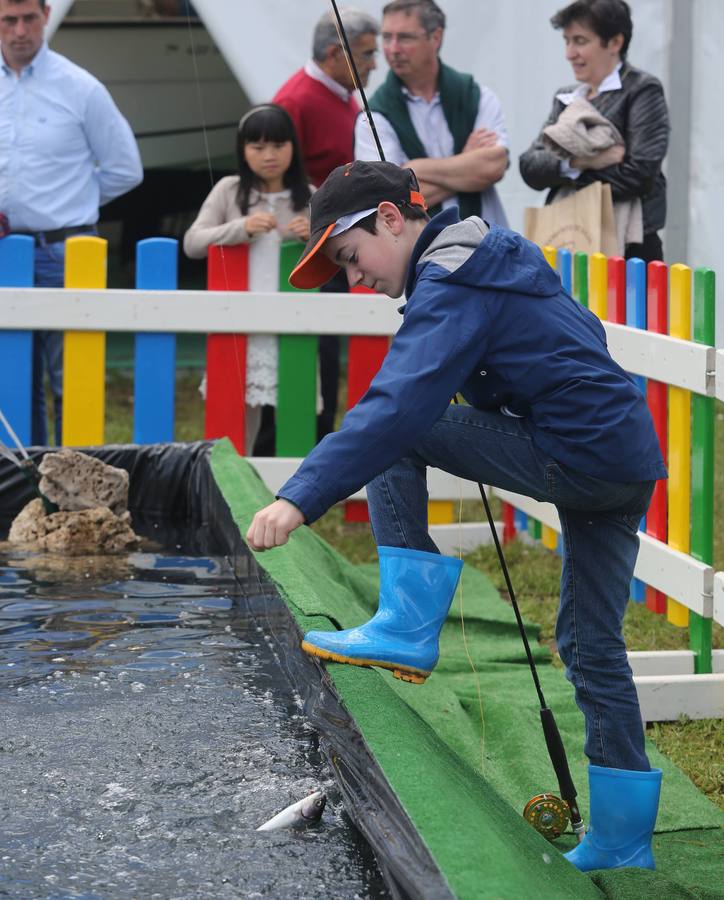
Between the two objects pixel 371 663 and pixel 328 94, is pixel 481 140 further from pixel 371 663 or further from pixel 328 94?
pixel 371 663

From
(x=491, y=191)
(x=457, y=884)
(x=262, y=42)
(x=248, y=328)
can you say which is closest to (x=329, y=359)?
(x=248, y=328)

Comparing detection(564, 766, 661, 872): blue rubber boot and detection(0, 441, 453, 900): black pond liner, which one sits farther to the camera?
detection(564, 766, 661, 872): blue rubber boot

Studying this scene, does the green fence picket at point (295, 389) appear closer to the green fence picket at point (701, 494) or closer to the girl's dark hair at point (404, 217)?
the green fence picket at point (701, 494)

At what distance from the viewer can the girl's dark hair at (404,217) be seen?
2754 mm

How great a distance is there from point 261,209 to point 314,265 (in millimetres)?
3292

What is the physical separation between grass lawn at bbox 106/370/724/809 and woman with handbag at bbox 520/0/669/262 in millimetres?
1355

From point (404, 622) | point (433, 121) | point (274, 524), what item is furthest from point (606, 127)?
point (274, 524)

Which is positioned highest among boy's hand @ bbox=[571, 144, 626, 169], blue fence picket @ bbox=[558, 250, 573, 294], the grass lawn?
boy's hand @ bbox=[571, 144, 626, 169]

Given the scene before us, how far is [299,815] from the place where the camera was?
8.19 ft

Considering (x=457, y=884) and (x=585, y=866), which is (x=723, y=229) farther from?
(x=457, y=884)

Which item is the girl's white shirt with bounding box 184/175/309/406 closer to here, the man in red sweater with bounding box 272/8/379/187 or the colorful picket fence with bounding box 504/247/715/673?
the man in red sweater with bounding box 272/8/379/187

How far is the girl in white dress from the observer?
5918 mm

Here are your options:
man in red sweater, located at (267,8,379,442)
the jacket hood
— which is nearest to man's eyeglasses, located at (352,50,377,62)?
man in red sweater, located at (267,8,379,442)

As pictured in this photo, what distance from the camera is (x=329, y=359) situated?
6.31 metres
